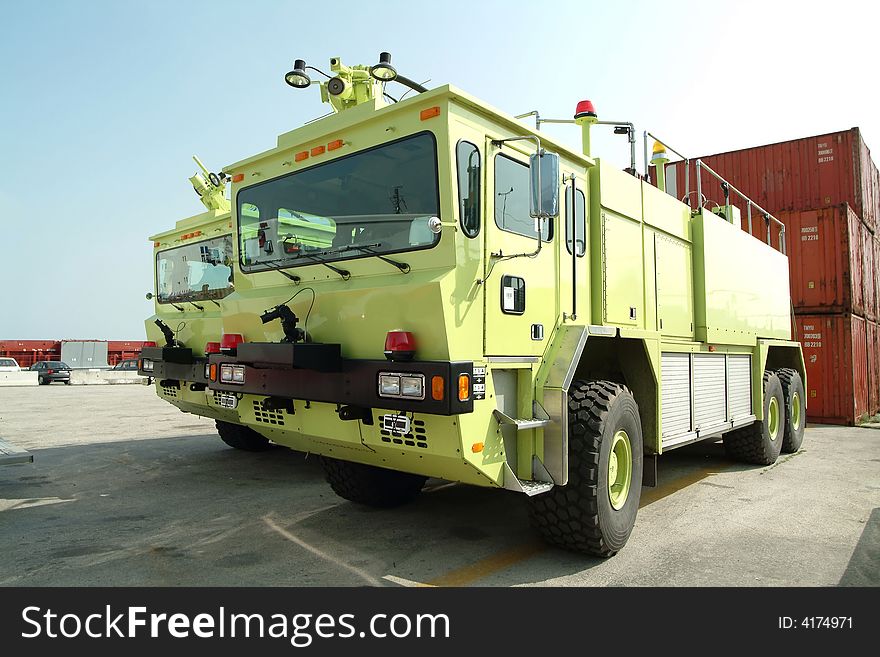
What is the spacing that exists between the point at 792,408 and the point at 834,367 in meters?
3.98

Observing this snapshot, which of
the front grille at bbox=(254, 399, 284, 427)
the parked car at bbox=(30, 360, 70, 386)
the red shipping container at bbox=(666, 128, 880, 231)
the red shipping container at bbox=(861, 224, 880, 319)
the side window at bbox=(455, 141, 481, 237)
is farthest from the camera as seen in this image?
the parked car at bbox=(30, 360, 70, 386)

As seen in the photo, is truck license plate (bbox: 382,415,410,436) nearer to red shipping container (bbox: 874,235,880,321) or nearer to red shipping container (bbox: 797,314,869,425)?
red shipping container (bbox: 797,314,869,425)

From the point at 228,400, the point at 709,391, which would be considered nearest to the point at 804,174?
the point at 709,391

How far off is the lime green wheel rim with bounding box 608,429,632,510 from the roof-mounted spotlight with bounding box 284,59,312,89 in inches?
140

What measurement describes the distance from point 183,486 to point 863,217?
13.4 metres

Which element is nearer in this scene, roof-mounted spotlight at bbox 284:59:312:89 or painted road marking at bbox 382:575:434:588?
painted road marking at bbox 382:575:434:588

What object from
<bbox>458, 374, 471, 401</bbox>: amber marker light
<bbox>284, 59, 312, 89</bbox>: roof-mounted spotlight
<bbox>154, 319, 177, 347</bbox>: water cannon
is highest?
<bbox>284, 59, 312, 89</bbox>: roof-mounted spotlight

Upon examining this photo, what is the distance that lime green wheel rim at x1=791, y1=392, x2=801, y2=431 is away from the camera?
848 cm

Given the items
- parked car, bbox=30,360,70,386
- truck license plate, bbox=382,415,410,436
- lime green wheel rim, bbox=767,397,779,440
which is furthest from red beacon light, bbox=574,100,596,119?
parked car, bbox=30,360,70,386
